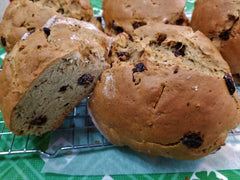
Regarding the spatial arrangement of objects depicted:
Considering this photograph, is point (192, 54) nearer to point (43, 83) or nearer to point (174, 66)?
point (174, 66)

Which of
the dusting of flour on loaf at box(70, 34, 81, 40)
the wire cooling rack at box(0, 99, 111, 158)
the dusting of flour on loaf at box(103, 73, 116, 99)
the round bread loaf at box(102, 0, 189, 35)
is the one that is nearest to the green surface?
the wire cooling rack at box(0, 99, 111, 158)

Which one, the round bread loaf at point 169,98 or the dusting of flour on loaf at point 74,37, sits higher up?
the dusting of flour on loaf at point 74,37

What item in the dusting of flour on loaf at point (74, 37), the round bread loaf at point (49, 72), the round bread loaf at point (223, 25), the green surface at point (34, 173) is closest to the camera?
the round bread loaf at point (49, 72)

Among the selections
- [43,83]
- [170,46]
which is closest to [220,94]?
[170,46]

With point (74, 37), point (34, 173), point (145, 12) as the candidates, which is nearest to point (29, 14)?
point (74, 37)

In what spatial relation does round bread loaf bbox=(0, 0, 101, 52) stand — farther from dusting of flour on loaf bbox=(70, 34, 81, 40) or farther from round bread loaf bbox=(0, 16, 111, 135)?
dusting of flour on loaf bbox=(70, 34, 81, 40)

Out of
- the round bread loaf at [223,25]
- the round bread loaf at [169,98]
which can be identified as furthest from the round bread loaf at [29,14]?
the round bread loaf at [223,25]

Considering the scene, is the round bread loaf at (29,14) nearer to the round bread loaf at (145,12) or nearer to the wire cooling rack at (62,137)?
the round bread loaf at (145,12)

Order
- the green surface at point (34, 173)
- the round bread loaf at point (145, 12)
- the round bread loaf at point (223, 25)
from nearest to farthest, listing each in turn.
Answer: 1. the green surface at point (34, 173)
2. the round bread loaf at point (223, 25)
3. the round bread loaf at point (145, 12)
